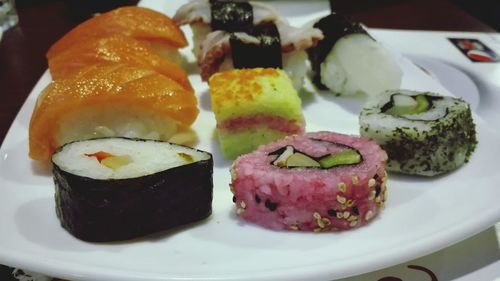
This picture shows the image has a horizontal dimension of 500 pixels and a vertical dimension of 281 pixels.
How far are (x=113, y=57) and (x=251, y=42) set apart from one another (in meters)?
0.59

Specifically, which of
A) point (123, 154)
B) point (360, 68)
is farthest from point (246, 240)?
point (360, 68)

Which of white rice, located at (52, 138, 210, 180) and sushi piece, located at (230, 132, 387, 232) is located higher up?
white rice, located at (52, 138, 210, 180)

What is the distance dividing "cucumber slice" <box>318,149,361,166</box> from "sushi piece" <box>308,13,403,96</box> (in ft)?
2.76

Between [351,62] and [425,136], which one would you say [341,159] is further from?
[351,62]

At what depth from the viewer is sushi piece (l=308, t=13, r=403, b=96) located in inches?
96.9

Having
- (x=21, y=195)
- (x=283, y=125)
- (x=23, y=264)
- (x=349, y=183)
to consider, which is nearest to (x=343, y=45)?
(x=283, y=125)

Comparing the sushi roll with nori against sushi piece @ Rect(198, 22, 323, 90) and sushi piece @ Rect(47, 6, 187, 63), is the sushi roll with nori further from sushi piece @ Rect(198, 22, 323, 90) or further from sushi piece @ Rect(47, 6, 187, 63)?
sushi piece @ Rect(47, 6, 187, 63)

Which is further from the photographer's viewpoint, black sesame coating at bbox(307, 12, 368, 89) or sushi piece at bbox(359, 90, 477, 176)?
black sesame coating at bbox(307, 12, 368, 89)

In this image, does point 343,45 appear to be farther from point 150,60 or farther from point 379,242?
point 379,242

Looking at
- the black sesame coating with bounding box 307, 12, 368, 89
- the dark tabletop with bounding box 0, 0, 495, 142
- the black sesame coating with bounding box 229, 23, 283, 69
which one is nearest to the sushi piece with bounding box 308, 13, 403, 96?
the black sesame coating with bounding box 307, 12, 368, 89

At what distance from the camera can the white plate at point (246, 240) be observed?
141cm

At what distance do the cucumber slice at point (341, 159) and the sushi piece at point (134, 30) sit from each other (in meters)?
1.25

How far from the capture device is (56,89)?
2.01m

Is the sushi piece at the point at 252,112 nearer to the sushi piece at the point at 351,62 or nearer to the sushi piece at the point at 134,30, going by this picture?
the sushi piece at the point at 351,62
